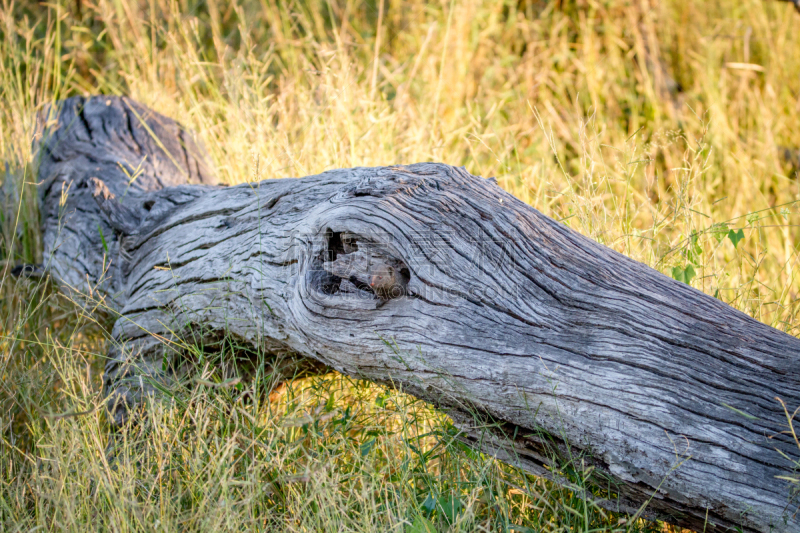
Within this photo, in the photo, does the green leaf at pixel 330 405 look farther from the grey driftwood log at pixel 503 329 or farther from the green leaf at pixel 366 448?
the green leaf at pixel 366 448

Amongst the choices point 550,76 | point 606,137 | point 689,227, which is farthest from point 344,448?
point 550,76

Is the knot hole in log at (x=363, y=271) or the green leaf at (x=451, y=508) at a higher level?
the knot hole in log at (x=363, y=271)

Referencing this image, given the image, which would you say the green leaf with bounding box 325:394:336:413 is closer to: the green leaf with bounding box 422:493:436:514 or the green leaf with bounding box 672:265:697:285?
the green leaf with bounding box 422:493:436:514

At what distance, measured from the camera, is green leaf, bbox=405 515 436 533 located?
1519 millimetres

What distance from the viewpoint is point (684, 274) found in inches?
82.3

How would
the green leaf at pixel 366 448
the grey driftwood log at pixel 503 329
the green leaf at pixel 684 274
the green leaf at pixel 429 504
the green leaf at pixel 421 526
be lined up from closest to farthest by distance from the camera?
1. the grey driftwood log at pixel 503 329
2. the green leaf at pixel 421 526
3. the green leaf at pixel 429 504
4. the green leaf at pixel 366 448
5. the green leaf at pixel 684 274

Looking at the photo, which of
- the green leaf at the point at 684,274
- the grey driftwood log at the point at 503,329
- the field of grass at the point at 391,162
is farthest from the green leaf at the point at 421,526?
the green leaf at the point at 684,274

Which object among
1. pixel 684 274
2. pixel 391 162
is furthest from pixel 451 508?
pixel 391 162

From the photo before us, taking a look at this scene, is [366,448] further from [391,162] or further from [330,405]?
[391,162]

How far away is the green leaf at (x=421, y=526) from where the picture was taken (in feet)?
→ 4.98

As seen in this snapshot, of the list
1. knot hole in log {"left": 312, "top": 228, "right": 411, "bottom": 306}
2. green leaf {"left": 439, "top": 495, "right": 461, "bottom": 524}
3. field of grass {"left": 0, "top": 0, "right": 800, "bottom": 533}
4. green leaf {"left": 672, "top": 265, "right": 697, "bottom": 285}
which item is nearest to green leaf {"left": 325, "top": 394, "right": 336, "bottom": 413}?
field of grass {"left": 0, "top": 0, "right": 800, "bottom": 533}

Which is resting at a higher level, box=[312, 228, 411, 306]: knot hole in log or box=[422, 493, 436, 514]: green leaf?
box=[312, 228, 411, 306]: knot hole in log

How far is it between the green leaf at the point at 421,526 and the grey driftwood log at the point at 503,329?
0.27 meters

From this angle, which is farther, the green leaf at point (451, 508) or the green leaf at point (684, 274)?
the green leaf at point (684, 274)
